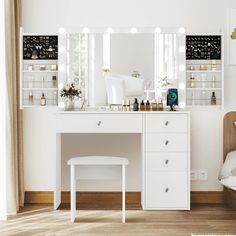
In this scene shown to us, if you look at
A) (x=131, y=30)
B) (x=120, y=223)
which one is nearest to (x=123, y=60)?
(x=131, y=30)

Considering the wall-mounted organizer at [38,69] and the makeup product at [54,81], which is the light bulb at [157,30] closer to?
the wall-mounted organizer at [38,69]

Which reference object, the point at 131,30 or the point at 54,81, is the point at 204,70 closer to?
the point at 131,30

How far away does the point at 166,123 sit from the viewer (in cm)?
491

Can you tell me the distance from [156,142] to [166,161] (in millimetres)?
190

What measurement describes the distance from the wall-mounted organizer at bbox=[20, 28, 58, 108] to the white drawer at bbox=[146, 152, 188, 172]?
1115mm

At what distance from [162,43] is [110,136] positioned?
3.34ft

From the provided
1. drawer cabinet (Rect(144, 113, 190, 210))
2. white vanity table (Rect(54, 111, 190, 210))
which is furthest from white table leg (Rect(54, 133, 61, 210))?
drawer cabinet (Rect(144, 113, 190, 210))

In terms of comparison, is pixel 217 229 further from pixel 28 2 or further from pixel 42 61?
pixel 28 2

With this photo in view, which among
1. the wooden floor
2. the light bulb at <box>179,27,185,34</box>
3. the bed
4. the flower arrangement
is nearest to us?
the wooden floor

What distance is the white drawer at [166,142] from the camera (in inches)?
194

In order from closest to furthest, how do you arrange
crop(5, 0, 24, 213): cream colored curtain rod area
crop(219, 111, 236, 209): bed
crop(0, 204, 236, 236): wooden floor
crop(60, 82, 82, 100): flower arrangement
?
crop(0, 204, 236, 236): wooden floor, crop(5, 0, 24, 213): cream colored curtain rod area, crop(219, 111, 236, 209): bed, crop(60, 82, 82, 100): flower arrangement

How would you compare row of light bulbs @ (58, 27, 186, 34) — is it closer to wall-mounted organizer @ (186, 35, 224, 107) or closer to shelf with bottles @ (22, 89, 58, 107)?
wall-mounted organizer @ (186, 35, 224, 107)

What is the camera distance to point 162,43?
17.4 feet

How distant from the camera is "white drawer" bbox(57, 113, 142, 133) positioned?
4.89 meters
